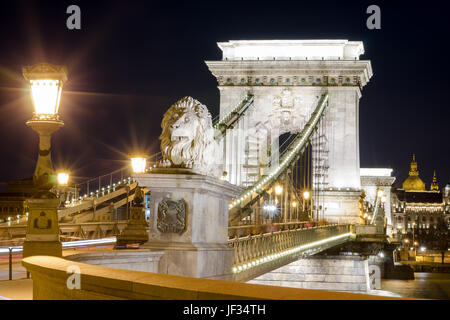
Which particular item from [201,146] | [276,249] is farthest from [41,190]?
→ [276,249]

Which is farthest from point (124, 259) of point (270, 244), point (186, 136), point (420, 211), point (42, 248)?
point (420, 211)

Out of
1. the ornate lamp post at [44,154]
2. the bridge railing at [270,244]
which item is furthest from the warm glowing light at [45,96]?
the bridge railing at [270,244]

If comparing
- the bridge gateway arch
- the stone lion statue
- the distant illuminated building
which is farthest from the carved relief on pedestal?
the distant illuminated building

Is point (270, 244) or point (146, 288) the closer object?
point (146, 288)

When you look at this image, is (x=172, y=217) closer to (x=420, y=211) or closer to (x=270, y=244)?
(x=270, y=244)

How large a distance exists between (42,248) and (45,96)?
227 centimetres

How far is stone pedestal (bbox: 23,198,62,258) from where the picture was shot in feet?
33.7

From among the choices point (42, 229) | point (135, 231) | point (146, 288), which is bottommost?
point (135, 231)

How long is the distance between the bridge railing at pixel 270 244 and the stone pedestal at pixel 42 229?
16.6 feet

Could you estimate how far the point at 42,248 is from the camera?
1015cm

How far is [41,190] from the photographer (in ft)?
35.0

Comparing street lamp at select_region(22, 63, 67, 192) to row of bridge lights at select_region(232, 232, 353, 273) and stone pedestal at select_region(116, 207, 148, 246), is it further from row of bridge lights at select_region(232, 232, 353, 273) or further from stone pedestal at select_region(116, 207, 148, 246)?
stone pedestal at select_region(116, 207, 148, 246)

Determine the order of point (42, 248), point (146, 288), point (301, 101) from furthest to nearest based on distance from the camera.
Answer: point (301, 101), point (42, 248), point (146, 288)
